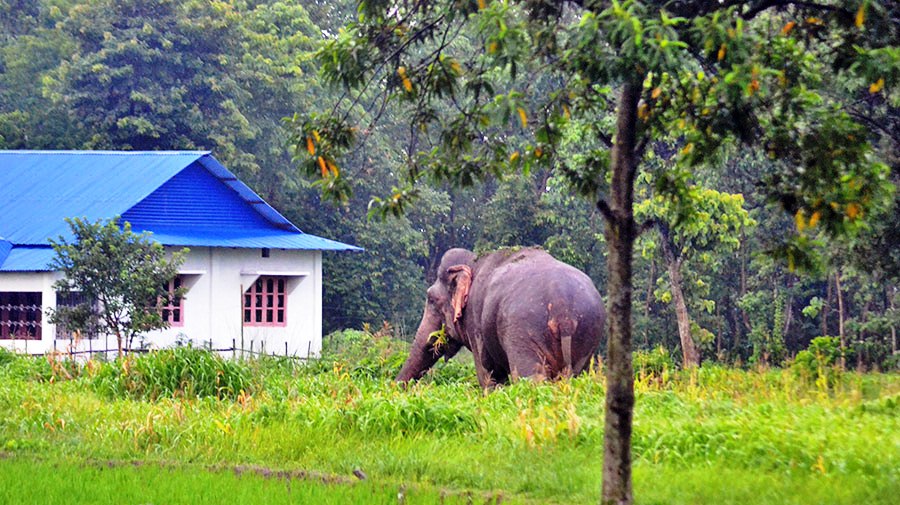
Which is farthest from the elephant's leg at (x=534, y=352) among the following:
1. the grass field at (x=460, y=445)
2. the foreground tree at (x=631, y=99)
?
the foreground tree at (x=631, y=99)

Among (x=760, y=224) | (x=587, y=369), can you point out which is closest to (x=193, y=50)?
(x=760, y=224)

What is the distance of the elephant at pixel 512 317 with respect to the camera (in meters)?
15.0

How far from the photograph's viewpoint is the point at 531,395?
12516 mm

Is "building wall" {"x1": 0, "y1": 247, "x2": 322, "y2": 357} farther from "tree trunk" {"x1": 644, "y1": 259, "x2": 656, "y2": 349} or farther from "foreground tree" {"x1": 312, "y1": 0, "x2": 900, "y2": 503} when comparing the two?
"foreground tree" {"x1": 312, "y1": 0, "x2": 900, "y2": 503}

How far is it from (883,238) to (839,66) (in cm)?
938

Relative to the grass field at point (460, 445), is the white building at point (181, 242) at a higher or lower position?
higher

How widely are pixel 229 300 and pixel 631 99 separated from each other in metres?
20.8

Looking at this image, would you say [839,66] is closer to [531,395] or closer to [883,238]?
[531,395]

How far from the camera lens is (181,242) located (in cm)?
2528

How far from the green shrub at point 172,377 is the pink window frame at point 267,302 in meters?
12.8

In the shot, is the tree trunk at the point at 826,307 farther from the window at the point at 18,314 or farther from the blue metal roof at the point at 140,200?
the window at the point at 18,314

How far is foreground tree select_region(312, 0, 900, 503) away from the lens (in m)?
6.52

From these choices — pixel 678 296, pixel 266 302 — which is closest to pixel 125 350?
pixel 266 302

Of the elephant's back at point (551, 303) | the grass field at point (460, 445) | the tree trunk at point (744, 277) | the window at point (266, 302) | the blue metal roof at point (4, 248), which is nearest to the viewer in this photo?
the grass field at point (460, 445)
